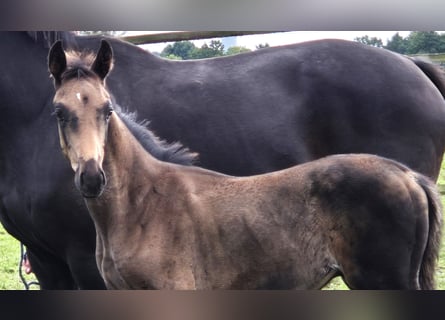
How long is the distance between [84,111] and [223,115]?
0.69 m

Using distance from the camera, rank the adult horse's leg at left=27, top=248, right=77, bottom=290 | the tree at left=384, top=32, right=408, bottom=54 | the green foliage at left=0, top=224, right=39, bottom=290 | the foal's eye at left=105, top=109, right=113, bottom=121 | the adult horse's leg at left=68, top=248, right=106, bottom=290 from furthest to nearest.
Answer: the green foliage at left=0, top=224, right=39, bottom=290, the tree at left=384, top=32, right=408, bottom=54, the adult horse's leg at left=27, top=248, right=77, bottom=290, the adult horse's leg at left=68, top=248, right=106, bottom=290, the foal's eye at left=105, top=109, right=113, bottom=121

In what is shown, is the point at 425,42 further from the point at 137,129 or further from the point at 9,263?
the point at 9,263

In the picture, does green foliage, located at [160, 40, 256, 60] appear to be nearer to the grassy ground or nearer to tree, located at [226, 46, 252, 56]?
tree, located at [226, 46, 252, 56]

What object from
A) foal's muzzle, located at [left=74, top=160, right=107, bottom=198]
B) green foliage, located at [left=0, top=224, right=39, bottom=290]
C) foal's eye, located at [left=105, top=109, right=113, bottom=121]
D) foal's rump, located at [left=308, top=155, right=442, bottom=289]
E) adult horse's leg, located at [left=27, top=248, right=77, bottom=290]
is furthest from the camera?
green foliage, located at [left=0, top=224, right=39, bottom=290]

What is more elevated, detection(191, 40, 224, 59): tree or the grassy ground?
detection(191, 40, 224, 59): tree

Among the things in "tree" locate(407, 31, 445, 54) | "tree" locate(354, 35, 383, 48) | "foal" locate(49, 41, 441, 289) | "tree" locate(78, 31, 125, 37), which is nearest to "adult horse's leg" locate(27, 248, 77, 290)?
"foal" locate(49, 41, 441, 289)

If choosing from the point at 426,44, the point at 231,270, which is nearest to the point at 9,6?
the point at 231,270

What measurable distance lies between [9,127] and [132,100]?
475 mm

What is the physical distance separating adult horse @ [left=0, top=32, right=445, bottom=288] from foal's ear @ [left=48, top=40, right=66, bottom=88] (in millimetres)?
294

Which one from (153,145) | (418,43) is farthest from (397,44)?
(153,145)

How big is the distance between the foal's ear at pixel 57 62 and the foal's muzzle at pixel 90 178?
0.35 meters

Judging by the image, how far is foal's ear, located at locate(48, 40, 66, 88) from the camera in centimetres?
213

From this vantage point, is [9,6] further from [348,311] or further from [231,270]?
[348,311]

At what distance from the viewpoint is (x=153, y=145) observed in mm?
2299
